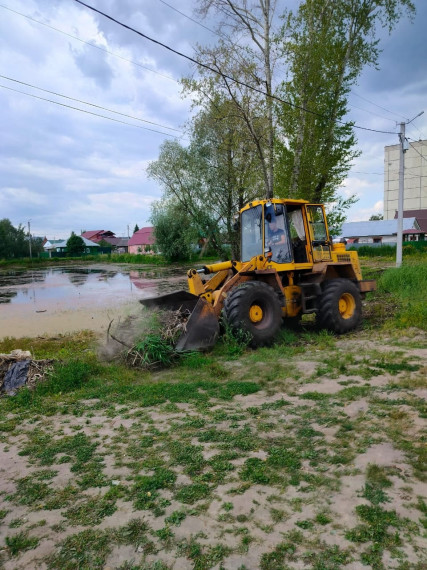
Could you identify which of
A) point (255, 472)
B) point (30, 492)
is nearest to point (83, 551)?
point (30, 492)

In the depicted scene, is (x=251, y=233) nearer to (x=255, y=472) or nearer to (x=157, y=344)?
(x=157, y=344)

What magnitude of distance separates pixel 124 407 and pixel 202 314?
2.44 meters

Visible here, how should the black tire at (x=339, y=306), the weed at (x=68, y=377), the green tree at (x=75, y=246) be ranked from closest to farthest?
the weed at (x=68, y=377)
the black tire at (x=339, y=306)
the green tree at (x=75, y=246)

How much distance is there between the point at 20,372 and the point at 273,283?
16.0 feet

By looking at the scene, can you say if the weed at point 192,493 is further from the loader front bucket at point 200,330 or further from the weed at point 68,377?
the loader front bucket at point 200,330

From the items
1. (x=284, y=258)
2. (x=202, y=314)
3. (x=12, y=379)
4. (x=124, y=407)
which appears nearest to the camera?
(x=124, y=407)

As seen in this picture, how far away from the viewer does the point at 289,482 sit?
10.2 feet

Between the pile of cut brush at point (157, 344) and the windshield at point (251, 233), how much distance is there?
225 centimetres

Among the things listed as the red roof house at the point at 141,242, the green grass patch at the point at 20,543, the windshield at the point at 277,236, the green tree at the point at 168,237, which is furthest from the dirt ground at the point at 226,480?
the red roof house at the point at 141,242

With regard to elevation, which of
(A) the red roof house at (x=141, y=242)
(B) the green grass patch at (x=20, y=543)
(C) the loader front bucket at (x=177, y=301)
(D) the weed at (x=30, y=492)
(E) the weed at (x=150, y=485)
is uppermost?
(A) the red roof house at (x=141, y=242)

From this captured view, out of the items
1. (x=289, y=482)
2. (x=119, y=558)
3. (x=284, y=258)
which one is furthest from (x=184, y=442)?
(x=284, y=258)

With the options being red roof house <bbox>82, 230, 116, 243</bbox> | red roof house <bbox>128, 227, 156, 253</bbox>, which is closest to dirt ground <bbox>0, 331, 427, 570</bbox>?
red roof house <bbox>128, 227, 156, 253</bbox>

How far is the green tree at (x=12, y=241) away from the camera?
218 feet

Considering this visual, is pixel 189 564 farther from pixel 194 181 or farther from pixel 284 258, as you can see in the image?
pixel 194 181
